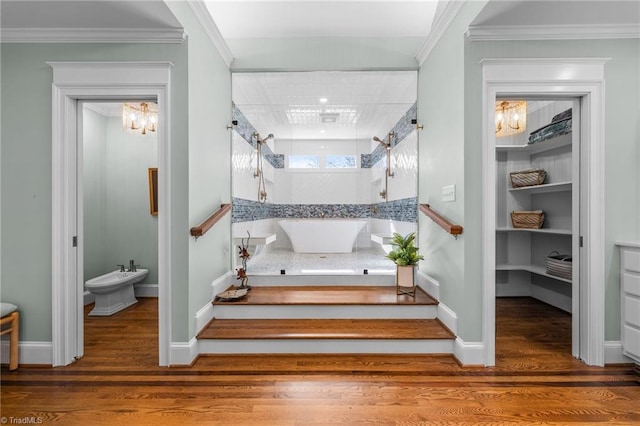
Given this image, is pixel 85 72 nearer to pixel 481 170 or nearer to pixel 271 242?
pixel 271 242

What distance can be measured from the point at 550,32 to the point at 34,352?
14.1ft

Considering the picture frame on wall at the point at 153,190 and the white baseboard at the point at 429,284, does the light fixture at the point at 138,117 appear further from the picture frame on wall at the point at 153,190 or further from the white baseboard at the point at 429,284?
the white baseboard at the point at 429,284

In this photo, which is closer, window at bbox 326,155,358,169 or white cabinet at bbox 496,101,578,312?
white cabinet at bbox 496,101,578,312

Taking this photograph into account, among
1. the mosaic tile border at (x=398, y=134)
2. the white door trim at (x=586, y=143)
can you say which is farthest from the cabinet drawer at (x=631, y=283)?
the mosaic tile border at (x=398, y=134)

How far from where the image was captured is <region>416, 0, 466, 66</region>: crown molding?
2.24 meters

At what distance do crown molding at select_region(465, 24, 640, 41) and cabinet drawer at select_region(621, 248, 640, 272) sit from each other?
59.3 inches

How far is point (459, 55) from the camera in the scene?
2.22 metres

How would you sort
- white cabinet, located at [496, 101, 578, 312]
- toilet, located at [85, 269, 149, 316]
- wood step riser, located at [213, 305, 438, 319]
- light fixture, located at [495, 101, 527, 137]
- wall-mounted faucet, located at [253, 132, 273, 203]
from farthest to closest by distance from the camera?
wall-mounted faucet, located at [253, 132, 273, 203] → white cabinet, located at [496, 101, 578, 312] → toilet, located at [85, 269, 149, 316] → light fixture, located at [495, 101, 527, 137] → wood step riser, located at [213, 305, 438, 319]

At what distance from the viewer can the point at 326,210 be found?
3.96 m

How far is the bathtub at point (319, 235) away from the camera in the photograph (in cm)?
401

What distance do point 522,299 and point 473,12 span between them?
328 cm

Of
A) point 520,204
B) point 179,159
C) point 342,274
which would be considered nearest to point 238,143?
point 179,159

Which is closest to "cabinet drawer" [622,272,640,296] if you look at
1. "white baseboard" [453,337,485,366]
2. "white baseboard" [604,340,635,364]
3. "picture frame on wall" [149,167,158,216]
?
"white baseboard" [604,340,635,364]

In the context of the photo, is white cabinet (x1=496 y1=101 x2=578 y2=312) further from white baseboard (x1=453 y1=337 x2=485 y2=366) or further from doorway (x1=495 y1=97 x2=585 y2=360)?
white baseboard (x1=453 y1=337 x2=485 y2=366)
